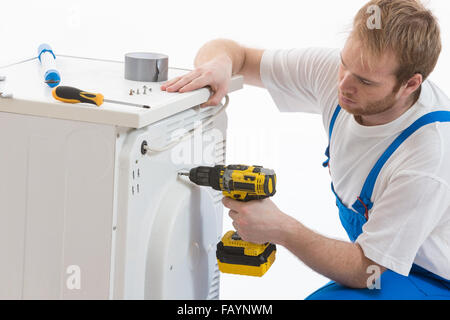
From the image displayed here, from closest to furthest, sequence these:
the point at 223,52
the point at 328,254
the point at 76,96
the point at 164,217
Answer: the point at 76,96 → the point at 164,217 → the point at 328,254 → the point at 223,52

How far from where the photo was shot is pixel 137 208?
144 centimetres

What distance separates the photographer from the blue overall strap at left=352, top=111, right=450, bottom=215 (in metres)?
1.65

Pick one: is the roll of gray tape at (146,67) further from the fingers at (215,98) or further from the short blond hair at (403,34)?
the short blond hair at (403,34)

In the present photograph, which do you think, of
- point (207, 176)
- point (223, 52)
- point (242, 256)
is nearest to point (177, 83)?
point (207, 176)

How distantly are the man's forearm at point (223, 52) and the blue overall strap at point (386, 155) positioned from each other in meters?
0.48

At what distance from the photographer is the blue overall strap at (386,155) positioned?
64.8 inches

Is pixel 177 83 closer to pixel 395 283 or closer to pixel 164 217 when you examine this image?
pixel 164 217

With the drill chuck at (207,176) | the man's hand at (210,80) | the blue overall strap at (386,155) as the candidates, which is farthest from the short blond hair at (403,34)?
the drill chuck at (207,176)

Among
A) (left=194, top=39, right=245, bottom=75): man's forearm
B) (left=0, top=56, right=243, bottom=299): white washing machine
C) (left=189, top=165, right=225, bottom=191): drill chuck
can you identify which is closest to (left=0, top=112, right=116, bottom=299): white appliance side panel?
(left=0, top=56, right=243, bottom=299): white washing machine

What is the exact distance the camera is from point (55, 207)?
143 cm

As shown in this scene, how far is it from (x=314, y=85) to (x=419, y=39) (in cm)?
45

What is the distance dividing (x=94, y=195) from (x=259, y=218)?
404 millimetres

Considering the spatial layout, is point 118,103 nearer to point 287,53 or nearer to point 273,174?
point 273,174

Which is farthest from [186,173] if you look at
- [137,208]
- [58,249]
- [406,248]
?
[406,248]
